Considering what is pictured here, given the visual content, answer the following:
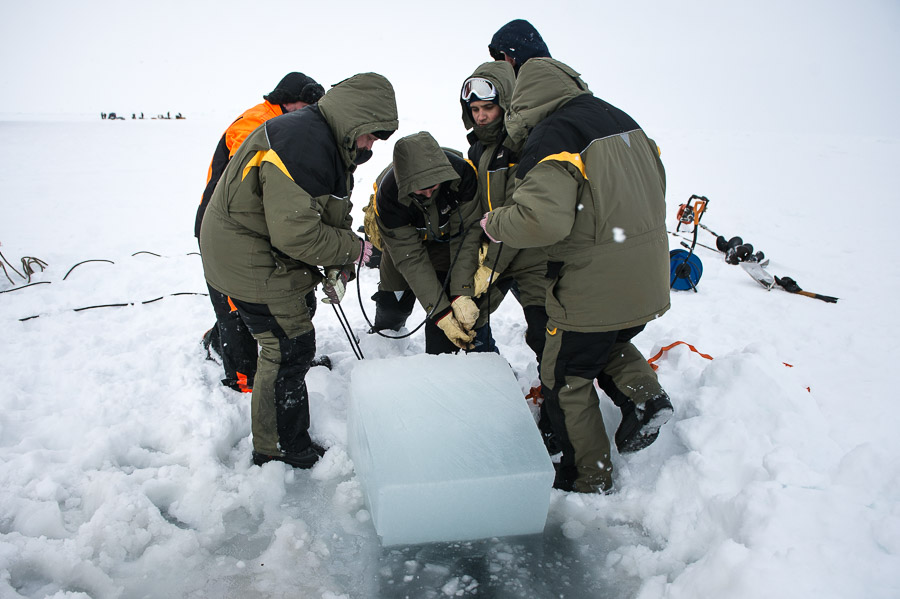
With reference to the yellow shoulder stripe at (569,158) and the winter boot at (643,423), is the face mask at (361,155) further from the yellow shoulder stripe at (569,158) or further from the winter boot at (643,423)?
the winter boot at (643,423)

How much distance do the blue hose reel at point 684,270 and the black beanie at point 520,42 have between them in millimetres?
2666

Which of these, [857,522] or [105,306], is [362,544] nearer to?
Answer: [857,522]

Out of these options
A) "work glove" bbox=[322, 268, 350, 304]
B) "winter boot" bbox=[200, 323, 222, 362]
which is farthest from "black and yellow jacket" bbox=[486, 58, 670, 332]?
"winter boot" bbox=[200, 323, 222, 362]

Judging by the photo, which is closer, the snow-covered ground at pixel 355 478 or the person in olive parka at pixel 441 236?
the snow-covered ground at pixel 355 478

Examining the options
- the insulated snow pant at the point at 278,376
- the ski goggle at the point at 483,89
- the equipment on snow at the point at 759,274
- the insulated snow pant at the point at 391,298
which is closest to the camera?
the insulated snow pant at the point at 278,376

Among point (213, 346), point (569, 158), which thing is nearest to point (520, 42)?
point (569, 158)

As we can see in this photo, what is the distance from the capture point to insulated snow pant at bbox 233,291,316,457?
8.38ft

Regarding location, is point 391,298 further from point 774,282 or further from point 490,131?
point 774,282

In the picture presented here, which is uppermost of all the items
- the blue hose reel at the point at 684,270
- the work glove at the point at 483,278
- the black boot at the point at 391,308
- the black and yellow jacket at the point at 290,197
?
the black and yellow jacket at the point at 290,197

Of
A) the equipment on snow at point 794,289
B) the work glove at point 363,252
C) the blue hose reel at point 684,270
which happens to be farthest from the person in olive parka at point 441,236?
the equipment on snow at point 794,289

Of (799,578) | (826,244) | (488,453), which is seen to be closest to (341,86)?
(488,453)

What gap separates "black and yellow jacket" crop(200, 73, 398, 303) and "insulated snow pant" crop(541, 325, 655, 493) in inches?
42.8

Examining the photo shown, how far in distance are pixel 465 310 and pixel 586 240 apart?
948 millimetres

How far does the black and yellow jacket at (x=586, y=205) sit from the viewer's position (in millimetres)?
2107
